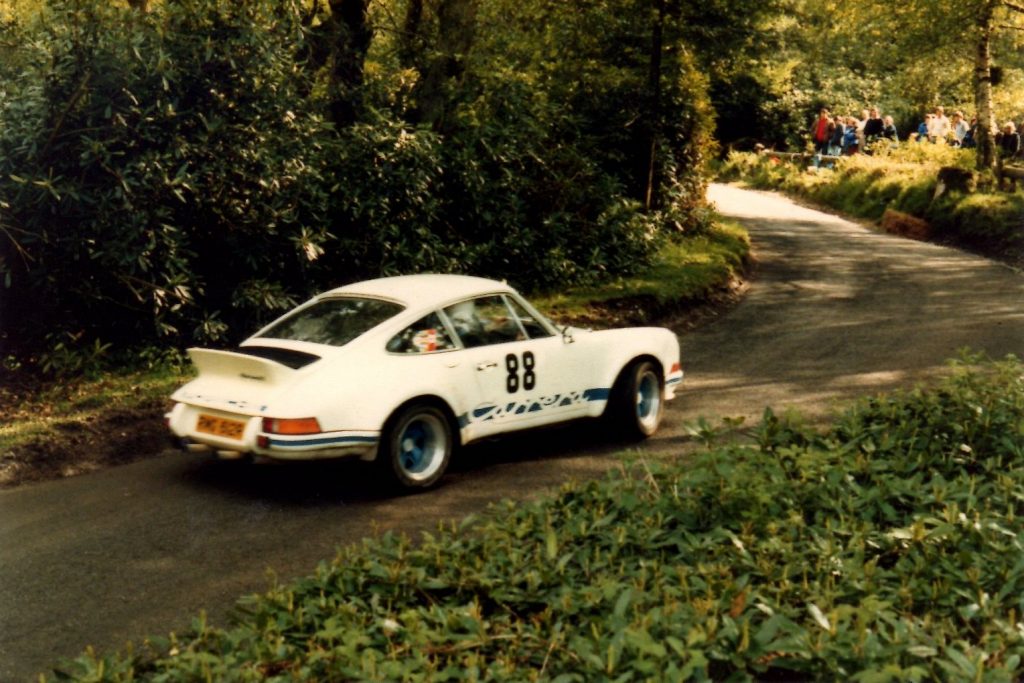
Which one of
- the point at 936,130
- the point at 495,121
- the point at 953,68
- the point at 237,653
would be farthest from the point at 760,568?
the point at 936,130

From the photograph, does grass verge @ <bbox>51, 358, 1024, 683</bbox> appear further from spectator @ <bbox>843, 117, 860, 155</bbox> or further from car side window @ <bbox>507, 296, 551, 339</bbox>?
spectator @ <bbox>843, 117, 860, 155</bbox>

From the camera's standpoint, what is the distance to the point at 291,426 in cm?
787

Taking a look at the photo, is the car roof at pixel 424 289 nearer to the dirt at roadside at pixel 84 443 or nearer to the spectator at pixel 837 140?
the dirt at roadside at pixel 84 443

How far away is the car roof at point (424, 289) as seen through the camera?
29.5 ft

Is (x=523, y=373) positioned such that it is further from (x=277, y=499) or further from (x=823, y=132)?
(x=823, y=132)

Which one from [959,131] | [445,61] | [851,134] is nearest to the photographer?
[445,61]

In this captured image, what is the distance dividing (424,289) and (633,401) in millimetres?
2019

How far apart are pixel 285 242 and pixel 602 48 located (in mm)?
9452

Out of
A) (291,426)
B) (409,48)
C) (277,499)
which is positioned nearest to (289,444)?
(291,426)

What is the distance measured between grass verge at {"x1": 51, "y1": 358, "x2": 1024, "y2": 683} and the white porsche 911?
2.29m

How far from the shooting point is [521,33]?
18.5 metres

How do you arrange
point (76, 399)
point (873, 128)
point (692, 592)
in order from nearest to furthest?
point (692, 592) < point (76, 399) < point (873, 128)

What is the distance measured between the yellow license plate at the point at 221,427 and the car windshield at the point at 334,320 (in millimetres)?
909

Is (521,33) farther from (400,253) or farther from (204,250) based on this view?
(204,250)
